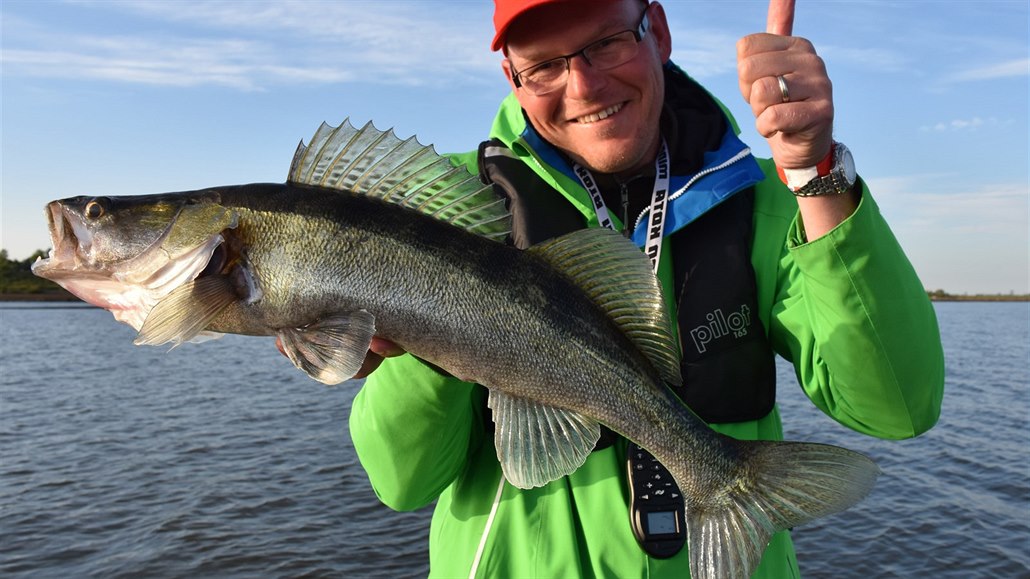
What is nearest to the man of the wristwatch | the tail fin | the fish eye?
the wristwatch

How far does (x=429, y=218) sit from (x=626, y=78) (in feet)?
4.38

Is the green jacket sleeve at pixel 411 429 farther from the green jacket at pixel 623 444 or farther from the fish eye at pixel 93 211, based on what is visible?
the fish eye at pixel 93 211

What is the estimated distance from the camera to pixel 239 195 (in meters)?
2.54

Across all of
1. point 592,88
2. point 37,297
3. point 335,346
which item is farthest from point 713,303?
point 37,297

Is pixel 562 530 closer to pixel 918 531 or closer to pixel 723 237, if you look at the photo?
pixel 723 237

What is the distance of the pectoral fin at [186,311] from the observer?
7.98 feet

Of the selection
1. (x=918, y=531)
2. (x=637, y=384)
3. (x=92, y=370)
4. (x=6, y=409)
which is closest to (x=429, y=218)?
(x=637, y=384)

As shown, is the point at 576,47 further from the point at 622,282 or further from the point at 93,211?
the point at 93,211

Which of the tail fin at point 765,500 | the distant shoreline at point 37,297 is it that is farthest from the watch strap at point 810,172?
the distant shoreline at point 37,297

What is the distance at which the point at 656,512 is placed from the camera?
9.48 ft

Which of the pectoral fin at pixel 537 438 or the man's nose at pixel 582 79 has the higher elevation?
the man's nose at pixel 582 79

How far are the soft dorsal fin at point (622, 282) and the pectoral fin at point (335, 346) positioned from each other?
659 millimetres

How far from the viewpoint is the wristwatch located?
2234mm

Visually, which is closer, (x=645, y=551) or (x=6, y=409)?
(x=645, y=551)
